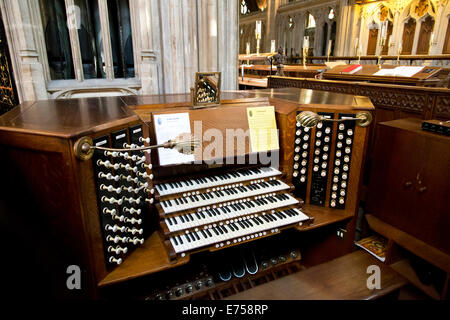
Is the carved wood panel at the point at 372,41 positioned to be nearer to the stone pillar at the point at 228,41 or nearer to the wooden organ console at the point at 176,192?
the stone pillar at the point at 228,41

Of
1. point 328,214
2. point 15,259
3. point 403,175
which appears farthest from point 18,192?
point 403,175

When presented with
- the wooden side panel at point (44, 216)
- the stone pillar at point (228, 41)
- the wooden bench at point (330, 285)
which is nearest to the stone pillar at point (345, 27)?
the stone pillar at point (228, 41)

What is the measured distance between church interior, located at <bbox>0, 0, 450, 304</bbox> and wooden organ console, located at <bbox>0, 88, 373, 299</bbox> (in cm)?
1

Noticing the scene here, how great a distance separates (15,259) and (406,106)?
4335 millimetres

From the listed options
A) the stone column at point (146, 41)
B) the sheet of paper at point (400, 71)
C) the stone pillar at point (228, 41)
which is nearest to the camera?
the stone column at point (146, 41)

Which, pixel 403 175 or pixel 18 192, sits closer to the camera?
pixel 18 192

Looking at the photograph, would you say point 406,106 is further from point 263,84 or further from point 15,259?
point 263,84

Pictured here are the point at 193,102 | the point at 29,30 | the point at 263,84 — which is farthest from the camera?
the point at 263,84

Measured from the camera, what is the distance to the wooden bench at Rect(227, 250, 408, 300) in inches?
54.9

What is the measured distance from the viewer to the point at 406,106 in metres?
3.73

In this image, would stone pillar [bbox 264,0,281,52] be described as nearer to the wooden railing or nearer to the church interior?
the wooden railing

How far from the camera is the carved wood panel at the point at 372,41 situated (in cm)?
1122

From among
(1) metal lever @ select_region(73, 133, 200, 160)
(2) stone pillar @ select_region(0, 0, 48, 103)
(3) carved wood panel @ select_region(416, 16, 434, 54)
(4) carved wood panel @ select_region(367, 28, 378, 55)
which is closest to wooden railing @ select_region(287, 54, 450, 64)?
(3) carved wood panel @ select_region(416, 16, 434, 54)

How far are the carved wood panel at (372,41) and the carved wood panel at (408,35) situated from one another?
99cm
